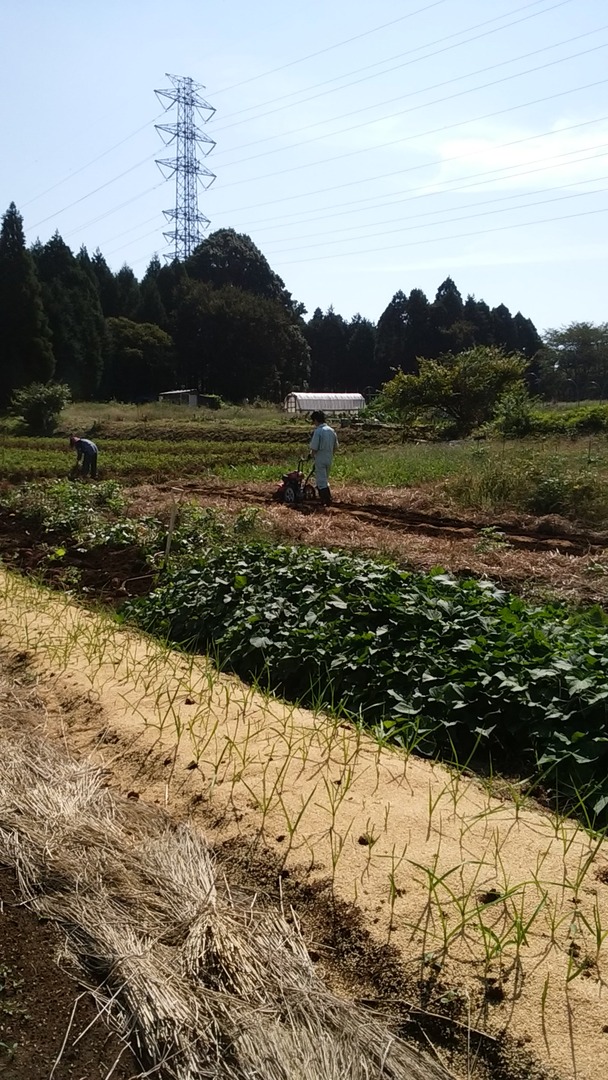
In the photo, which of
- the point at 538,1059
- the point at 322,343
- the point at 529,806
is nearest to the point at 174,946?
the point at 538,1059

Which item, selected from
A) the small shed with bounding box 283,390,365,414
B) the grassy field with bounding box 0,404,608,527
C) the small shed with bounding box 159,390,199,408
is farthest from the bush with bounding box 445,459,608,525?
the small shed with bounding box 159,390,199,408

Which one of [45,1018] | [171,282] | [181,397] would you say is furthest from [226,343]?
[45,1018]

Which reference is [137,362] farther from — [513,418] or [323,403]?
[513,418]

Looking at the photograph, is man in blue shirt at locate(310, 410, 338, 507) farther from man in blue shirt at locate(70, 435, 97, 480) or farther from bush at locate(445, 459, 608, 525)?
man in blue shirt at locate(70, 435, 97, 480)

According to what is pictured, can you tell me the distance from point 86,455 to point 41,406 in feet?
52.2

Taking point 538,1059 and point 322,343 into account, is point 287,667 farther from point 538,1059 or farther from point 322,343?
point 322,343

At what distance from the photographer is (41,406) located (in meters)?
31.7

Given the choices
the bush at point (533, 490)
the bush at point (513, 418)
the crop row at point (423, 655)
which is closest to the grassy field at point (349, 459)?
the bush at point (533, 490)

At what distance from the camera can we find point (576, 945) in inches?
96.2

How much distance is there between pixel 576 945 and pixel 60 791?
2.02m

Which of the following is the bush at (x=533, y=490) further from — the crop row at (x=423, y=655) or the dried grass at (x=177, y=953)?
the dried grass at (x=177, y=953)

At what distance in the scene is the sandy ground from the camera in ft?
7.48

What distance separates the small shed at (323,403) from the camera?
143 feet

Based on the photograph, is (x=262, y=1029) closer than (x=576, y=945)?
Yes
